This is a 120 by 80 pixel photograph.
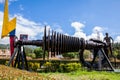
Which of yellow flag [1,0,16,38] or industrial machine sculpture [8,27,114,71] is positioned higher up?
yellow flag [1,0,16,38]

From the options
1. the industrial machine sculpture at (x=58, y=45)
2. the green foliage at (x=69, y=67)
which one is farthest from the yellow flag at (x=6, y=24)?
the green foliage at (x=69, y=67)

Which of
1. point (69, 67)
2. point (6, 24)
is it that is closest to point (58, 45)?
point (69, 67)

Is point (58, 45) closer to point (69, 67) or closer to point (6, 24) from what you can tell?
point (69, 67)

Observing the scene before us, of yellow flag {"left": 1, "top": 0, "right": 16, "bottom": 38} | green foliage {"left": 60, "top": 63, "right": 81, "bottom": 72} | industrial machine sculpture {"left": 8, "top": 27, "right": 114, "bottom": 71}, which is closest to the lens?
industrial machine sculpture {"left": 8, "top": 27, "right": 114, "bottom": 71}

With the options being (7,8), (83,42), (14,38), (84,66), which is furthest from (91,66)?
(7,8)

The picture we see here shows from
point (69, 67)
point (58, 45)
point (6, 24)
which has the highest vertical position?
point (6, 24)

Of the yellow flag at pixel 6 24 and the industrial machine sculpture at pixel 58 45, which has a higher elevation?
the yellow flag at pixel 6 24

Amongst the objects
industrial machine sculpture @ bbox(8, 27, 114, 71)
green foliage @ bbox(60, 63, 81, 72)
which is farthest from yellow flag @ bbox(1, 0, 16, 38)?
green foliage @ bbox(60, 63, 81, 72)

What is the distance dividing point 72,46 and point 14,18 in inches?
209

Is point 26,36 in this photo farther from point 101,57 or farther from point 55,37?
point 101,57

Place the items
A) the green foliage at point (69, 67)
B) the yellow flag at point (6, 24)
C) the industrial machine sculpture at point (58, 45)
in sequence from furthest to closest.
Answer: the green foliage at point (69, 67) → the yellow flag at point (6, 24) → the industrial machine sculpture at point (58, 45)

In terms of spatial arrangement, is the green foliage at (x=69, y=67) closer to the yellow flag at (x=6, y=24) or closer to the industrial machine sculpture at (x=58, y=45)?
the industrial machine sculpture at (x=58, y=45)

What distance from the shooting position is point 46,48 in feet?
55.0

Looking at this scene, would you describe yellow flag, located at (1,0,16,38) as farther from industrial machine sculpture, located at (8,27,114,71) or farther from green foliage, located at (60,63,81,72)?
green foliage, located at (60,63,81,72)
